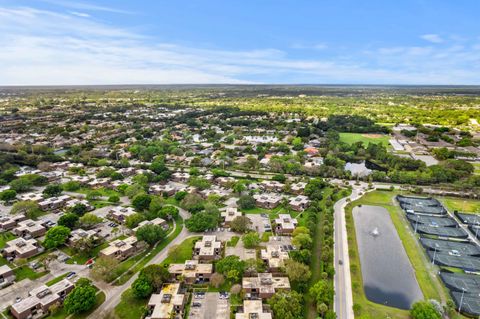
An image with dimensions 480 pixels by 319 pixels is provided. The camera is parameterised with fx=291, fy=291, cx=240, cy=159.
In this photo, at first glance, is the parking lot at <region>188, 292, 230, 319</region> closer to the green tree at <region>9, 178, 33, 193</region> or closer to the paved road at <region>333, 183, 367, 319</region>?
the paved road at <region>333, 183, 367, 319</region>

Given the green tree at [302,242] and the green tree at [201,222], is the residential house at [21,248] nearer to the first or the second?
the green tree at [201,222]

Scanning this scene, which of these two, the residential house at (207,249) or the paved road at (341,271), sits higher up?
the residential house at (207,249)

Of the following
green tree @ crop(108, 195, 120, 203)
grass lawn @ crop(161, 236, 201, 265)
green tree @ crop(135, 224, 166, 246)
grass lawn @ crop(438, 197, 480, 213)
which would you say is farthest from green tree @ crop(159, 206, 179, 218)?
grass lawn @ crop(438, 197, 480, 213)

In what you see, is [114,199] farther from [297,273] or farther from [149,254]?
[297,273]

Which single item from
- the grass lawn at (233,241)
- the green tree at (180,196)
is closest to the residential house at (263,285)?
the grass lawn at (233,241)

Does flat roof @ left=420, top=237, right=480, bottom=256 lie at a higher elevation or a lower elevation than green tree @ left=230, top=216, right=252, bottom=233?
lower

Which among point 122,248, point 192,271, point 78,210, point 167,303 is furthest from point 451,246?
point 78,210

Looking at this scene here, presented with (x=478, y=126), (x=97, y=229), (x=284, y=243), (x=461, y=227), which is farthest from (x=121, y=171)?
(x=478, y=126)
